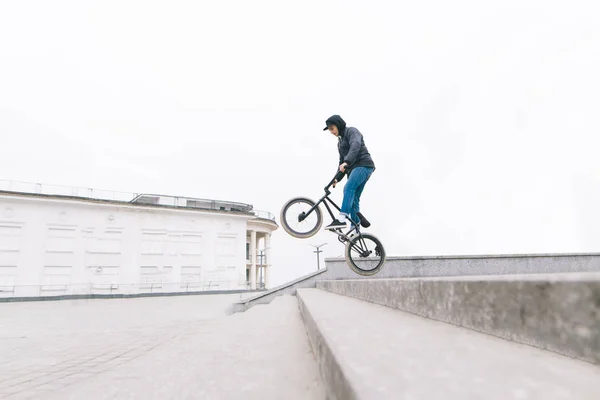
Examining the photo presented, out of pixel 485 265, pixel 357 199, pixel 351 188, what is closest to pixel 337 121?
pixel 351 188

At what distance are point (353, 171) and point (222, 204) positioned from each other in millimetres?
30950

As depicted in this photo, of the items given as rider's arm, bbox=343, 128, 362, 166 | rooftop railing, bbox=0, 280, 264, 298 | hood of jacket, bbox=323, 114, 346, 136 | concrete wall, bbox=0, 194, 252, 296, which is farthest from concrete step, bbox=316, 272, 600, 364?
concrete wall, bbox=0, 194, 252, 296

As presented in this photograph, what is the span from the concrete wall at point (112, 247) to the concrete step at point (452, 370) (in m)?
26.2

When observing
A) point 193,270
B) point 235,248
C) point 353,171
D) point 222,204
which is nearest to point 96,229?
point 193,270

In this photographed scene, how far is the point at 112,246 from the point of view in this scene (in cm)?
2319

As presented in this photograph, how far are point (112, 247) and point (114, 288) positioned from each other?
2970mm

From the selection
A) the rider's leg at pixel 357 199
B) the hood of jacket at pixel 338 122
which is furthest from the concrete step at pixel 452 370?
the hood of jacket at pixel 338 122

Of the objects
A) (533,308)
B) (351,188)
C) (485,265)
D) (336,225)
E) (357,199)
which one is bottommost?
(485,265)

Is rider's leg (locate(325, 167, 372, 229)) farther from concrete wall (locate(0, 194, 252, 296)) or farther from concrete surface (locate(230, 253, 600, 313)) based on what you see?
concrete wall (locate(0, 194, 252, 296))

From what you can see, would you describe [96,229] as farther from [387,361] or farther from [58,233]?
[387,361]

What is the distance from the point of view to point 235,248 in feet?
90.4

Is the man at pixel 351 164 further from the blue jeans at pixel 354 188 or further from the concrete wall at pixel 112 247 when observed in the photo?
the concrete wall at pixel 112 247

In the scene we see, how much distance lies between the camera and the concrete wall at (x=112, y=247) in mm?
20844

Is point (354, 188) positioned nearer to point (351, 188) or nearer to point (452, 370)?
point (351, 188)
